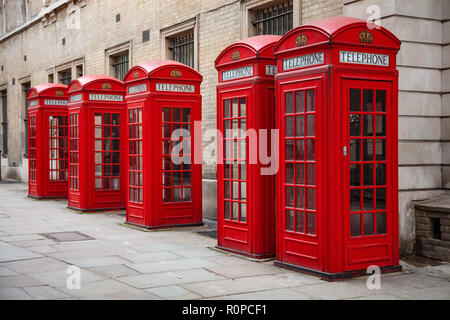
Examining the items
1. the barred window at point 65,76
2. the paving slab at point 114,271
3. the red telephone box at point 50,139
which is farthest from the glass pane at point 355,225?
the barred window at point 65,76

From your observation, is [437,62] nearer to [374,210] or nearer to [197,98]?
[374,210]

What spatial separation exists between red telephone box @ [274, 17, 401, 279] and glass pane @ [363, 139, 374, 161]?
0.04 feet

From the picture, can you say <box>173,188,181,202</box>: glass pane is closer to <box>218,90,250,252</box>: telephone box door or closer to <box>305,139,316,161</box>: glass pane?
<box>218,90,250,252</box>: telephone box door

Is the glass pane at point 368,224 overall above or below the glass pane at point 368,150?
below

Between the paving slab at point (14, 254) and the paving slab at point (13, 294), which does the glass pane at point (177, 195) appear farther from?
the paving slab at point (13, 294)

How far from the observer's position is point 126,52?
16.2 metres

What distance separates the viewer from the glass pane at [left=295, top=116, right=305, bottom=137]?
6566mm

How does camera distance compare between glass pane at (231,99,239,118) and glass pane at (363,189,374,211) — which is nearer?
glass pane at (363,189,374,211)

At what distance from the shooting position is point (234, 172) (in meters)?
7.82

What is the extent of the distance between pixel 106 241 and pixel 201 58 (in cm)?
536

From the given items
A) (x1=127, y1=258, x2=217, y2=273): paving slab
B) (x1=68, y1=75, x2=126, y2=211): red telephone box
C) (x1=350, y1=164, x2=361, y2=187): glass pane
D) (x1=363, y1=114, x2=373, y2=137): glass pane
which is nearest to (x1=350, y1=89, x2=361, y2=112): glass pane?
(x1=363, y1=114, x2=373, y2=137): glass pane

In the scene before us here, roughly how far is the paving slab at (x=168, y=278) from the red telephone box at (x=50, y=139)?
9.62 m

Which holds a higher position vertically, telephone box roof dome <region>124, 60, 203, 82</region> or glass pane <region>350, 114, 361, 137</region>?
telephone box roof dome <region>124, 60, 203, 82</region>

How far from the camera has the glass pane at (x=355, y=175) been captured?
251 inches
